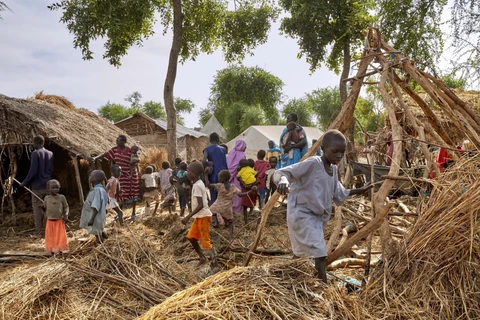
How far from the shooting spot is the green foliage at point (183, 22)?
11.0m

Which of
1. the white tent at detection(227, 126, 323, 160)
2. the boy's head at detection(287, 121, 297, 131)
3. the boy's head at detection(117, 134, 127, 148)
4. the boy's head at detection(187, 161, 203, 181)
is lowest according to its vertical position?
the boy's head at detection(187, 161, 203, 181)

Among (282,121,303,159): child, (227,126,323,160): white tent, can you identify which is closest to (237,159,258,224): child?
(282,121,303,159): child

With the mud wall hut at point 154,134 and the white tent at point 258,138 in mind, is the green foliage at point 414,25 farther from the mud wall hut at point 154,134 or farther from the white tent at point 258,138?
the mud wall hut at point 154,134

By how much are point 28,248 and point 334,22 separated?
12982 millimetres

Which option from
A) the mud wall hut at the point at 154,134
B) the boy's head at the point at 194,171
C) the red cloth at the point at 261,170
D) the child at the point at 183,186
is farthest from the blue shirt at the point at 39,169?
the mud wall hut at the point at 154,134

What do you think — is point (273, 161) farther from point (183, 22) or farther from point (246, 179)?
point (183, 22)

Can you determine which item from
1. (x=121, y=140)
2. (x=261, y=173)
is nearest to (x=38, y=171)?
(x=121, y=140)

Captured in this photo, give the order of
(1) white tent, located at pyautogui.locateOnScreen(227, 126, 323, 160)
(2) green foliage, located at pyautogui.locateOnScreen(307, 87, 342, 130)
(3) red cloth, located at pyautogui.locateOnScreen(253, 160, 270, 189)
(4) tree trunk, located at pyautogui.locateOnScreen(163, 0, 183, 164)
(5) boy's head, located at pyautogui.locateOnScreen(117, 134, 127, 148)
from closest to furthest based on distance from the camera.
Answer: (5) boy's head, located at pyautogui.locateOnScreen(117, 134, 127, 148)
(3) red cloth, located at pyautogui.locateOnScreen(253, 160, 270, 189)
(4) tree trunk, located at pyautogui.locateOnScreen(163, 0, 183, 164)
(1) white tent, located at pyautogui.locateOnScreen(227, 126, 323, 160)
(2) green foliage, located at pyautogui.locateOnScreen(307, 87, 342, 130)

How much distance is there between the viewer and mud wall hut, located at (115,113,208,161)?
77.2 ft

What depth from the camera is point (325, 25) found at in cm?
1523

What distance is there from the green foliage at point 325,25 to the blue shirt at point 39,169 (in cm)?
1097

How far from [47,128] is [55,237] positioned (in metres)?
3.49

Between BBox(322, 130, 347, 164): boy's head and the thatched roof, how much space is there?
6.42 m

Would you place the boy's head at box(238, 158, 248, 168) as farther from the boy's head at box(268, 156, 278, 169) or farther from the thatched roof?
the thatched roof
